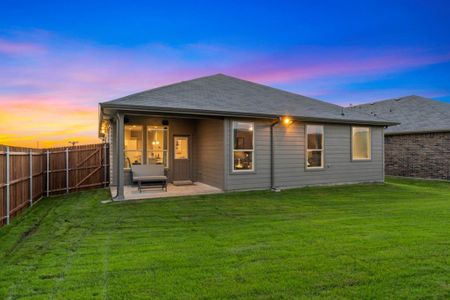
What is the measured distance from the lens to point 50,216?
255 inches

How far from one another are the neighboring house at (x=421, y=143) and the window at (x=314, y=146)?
6.88m

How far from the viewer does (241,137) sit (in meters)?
9.56

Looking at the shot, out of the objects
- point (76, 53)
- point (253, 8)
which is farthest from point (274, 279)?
point (76, 53)

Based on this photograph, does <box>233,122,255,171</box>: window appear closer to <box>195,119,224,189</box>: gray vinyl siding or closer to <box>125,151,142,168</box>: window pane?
<box>195,119,224,189</box>: gray vinyl siding

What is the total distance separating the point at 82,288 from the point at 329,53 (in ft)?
45.5

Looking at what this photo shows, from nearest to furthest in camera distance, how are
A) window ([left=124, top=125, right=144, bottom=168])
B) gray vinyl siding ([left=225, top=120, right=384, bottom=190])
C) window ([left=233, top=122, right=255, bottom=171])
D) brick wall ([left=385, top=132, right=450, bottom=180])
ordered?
window ([left=233, top=122, right=255, bottom=171]) → gray vinyl siding ([left=225, top=120, right=384, bottom=190]) → window ([left=124, top=125, right=144, bottom=168]) → brick wall ([left=385, top=132, right=450, bottom=180])

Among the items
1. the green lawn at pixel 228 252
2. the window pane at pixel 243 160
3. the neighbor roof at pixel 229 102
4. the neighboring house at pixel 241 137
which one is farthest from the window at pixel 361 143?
the window pane at pixel 243 160

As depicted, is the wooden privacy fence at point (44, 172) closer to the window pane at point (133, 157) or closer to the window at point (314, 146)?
the window pane at point (133, 157)

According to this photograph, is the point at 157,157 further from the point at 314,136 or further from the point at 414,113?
the point at 414,113

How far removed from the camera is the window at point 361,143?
11805mm

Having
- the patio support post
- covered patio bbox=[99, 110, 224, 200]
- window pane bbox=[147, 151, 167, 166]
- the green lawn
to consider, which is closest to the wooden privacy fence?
the green lawn

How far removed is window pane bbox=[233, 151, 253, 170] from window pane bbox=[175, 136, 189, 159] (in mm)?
3010

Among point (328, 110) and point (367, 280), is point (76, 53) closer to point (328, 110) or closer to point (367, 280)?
point (328, 110)

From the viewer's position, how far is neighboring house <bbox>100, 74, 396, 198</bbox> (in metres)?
9.23
